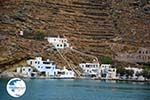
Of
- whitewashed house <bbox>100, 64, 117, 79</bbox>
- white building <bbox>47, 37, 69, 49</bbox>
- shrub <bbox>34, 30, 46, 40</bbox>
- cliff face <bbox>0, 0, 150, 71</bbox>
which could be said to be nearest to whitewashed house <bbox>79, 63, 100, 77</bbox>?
whitewashed house <bbox>100, 64, 117, 79</bbox>

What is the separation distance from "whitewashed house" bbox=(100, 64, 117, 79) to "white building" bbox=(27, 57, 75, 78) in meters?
1.70

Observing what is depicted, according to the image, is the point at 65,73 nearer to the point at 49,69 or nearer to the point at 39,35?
the point at 49,69

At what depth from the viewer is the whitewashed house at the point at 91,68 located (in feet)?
97.9

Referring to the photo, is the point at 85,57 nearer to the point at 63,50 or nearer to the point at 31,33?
the point at 63,50

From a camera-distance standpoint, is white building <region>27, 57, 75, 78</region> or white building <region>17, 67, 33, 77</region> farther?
white building <region>27, 57, 75, 78</region>

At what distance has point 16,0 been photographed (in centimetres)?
3300

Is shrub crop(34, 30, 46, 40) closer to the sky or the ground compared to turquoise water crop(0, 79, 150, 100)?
closer to the sky

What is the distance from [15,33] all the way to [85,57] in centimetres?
408

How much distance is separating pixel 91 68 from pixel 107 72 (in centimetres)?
91

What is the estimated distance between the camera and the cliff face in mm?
30781
